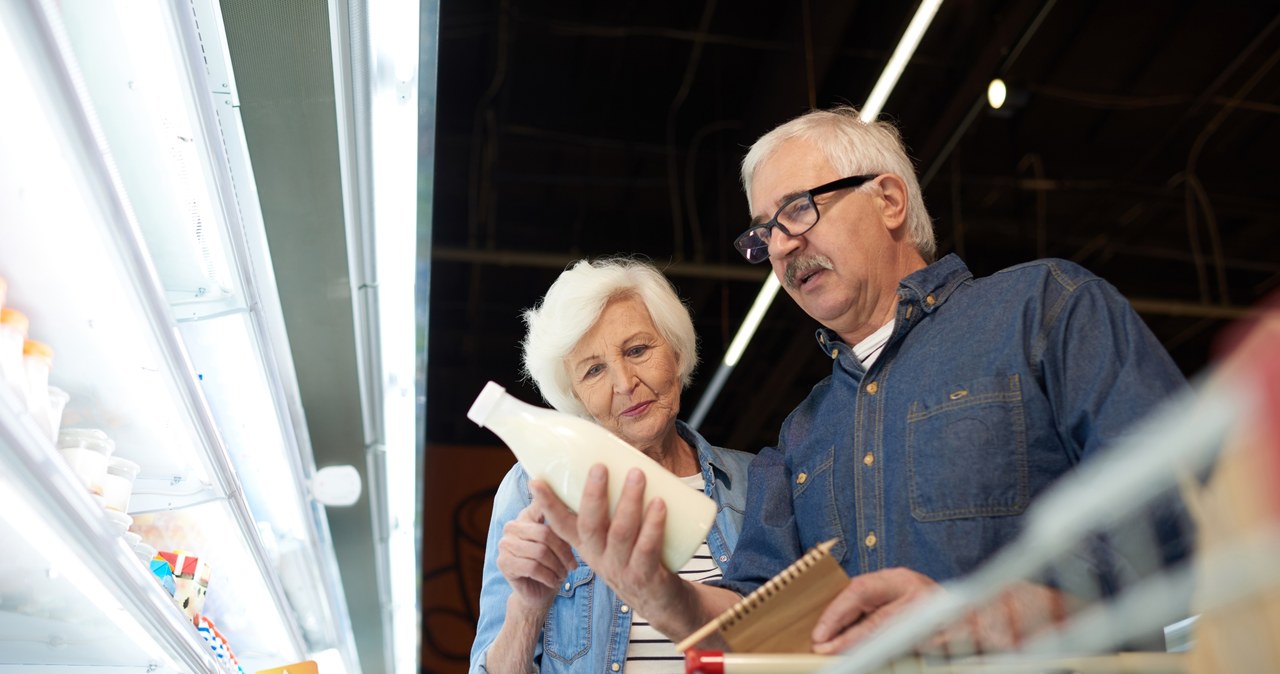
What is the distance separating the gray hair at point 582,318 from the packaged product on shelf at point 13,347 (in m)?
1.06

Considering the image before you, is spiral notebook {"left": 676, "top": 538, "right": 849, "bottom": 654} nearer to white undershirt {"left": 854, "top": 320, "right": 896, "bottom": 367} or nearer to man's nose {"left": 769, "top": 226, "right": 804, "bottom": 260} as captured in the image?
white undershirt {"left": 854, "top": 320, "right": 896, "bottom": 367}

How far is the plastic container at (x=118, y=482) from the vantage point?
1961mm

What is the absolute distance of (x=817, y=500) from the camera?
1.80 meters

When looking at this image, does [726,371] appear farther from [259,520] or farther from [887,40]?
[259,520]

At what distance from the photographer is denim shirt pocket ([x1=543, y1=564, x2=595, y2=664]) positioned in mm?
2154

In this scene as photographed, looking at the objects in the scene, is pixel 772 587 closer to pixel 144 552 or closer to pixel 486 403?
pixel 486 403

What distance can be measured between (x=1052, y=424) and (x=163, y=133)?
1.42 m

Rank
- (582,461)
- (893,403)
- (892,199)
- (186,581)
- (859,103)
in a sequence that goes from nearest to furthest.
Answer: (582,461) → (893,403) → (892,199) → (186,581) → (859,103)

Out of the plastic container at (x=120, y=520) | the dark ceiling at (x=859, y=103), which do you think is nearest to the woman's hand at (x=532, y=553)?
the plastic container at (x=120, y=520)

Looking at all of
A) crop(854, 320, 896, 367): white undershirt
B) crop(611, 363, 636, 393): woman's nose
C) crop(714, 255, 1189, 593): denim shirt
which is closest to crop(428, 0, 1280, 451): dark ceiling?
crop(611, 363, 636, 393): woman's nose

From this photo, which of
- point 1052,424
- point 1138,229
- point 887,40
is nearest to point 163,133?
point 1052,424

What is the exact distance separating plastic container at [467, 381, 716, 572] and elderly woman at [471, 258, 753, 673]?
1.50 ft

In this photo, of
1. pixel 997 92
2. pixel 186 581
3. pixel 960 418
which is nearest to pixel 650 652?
pixel 960 418

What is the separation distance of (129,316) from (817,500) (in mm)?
1104
